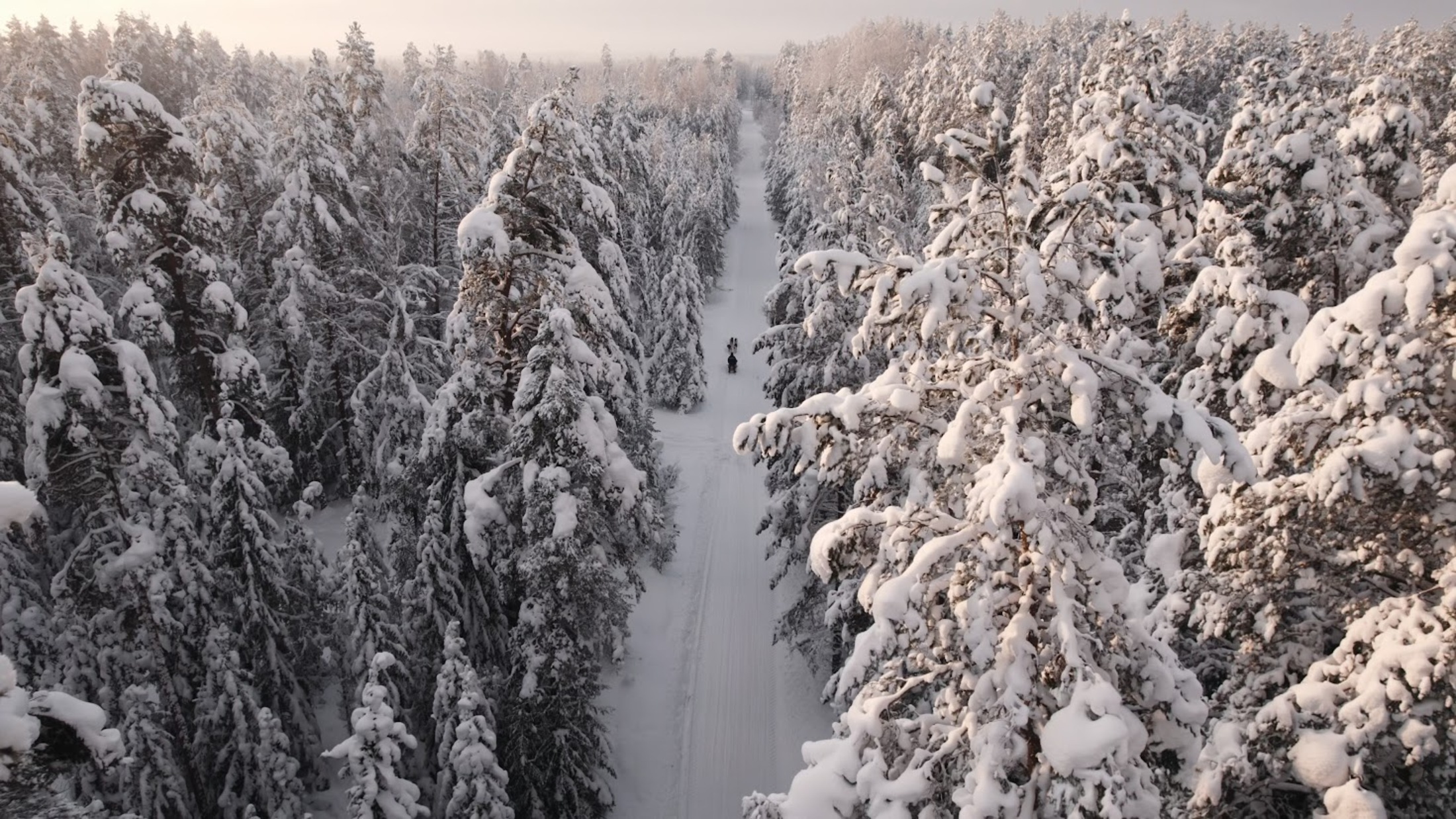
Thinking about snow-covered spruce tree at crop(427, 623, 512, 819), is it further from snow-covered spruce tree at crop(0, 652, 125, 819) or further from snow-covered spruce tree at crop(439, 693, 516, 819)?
snow-covered spruce tree at crop(0, 652, 125, 819)

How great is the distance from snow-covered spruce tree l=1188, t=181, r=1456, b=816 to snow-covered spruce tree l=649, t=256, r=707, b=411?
3086 cm

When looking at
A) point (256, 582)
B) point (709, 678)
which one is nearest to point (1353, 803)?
point (256, 582)

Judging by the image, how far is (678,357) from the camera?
37281mm

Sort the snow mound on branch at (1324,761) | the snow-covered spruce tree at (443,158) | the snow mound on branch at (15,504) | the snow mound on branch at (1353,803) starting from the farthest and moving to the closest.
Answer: the snow-covered spruce tree at (443,158), the snow mound on branch at (1324,761), the snow mound on branch at (1353,803), the snow mound on branch at (15,504)

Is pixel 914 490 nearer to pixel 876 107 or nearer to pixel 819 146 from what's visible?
pixel 819 146

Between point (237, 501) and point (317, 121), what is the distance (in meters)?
10.7

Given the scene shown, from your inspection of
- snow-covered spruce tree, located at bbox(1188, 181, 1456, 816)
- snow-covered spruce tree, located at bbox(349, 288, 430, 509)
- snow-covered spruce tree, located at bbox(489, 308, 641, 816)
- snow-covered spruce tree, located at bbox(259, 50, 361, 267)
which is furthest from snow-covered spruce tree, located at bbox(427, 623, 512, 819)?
snow-covered spruce tree, located at bbox(259, 50, 361, 267)

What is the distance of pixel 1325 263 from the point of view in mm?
11008

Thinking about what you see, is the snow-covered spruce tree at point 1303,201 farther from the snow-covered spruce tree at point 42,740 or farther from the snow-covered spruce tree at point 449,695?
the snow-covered spruce tree at point 449,695

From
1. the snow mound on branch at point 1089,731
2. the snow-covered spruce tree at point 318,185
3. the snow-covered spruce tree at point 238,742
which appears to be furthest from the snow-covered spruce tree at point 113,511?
the snow mound on branch at point 1089,731

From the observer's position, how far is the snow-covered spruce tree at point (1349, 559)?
5.52 metres

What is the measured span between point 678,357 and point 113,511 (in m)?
26.1

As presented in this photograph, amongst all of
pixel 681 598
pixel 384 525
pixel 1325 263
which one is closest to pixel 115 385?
pixel 384 525

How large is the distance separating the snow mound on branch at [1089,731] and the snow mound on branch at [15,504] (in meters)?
6.49
